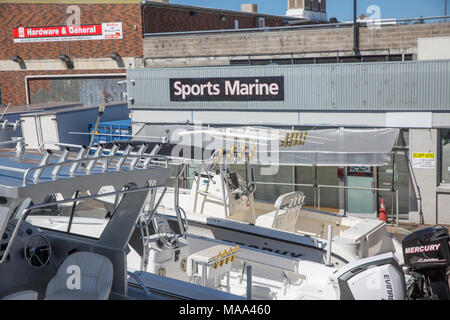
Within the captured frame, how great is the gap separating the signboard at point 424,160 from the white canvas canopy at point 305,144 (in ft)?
3.05

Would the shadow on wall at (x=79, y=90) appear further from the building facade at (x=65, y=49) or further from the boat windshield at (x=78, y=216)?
the boat windshield at (x=78, y=216)

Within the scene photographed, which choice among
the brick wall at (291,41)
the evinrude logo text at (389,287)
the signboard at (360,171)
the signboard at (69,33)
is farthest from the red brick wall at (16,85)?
the evinrude logo text at (389,287)

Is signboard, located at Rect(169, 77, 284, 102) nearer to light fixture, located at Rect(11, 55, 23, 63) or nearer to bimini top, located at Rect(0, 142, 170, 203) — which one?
bimini top, located at Rect(0, 142, 170, 203)

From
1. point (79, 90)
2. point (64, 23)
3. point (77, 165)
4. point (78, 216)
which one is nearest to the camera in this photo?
point (77, 165)

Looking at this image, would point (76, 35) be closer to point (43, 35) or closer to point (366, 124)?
point (43, 35)

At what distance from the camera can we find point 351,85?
1568 cm

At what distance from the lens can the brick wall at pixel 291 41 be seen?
1716 cm

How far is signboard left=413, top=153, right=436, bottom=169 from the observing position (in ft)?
49.3

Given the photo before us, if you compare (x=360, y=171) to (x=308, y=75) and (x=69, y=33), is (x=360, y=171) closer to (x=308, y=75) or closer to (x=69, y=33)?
(x=308, y=75)

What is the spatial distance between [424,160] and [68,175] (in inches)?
471

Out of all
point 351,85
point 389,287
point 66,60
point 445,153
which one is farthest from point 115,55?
point 389,287

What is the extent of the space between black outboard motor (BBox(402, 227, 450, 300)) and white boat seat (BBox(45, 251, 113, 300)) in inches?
127

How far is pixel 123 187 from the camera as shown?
5.98m

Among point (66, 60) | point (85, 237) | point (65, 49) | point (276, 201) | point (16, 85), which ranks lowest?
point (276, 201)
